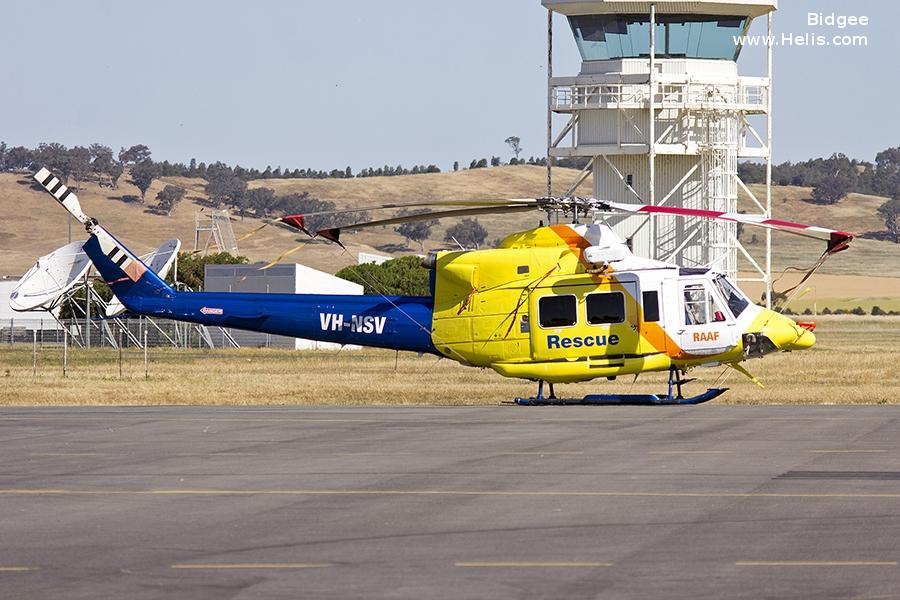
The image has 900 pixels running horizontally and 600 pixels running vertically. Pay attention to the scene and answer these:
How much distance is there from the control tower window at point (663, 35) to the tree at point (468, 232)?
11716 centimetres

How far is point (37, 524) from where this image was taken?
1524 cm

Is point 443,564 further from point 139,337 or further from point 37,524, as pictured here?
point 139,337

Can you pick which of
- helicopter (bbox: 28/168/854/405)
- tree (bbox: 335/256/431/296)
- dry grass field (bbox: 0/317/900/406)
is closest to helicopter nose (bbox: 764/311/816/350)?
helicopter (bbox: 28/168/854/405)

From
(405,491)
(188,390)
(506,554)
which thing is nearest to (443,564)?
(506,554)

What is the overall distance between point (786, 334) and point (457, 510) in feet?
50.2

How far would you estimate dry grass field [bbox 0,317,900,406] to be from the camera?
116ft

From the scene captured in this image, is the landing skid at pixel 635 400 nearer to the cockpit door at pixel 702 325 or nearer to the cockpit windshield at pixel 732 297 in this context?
the cockpit door at pixel 702 325

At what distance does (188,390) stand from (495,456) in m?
19.2

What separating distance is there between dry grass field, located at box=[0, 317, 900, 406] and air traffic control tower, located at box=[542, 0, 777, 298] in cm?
737

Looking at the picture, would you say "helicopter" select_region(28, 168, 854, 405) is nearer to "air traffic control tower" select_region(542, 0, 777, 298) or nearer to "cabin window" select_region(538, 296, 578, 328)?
"cabin window" select_region(538, 296, 578, 328)

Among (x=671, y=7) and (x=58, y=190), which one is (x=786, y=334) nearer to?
(x=58, y=190)

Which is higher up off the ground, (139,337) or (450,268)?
(450,268)

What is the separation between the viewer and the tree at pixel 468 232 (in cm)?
18001

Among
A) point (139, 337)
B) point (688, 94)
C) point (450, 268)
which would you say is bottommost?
point (139, 337)
